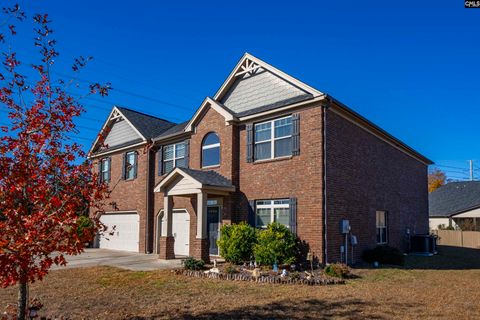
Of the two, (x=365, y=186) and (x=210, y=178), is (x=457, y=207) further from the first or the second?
(x=210, y=178)

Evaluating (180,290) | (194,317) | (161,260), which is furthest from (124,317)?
(161,260)

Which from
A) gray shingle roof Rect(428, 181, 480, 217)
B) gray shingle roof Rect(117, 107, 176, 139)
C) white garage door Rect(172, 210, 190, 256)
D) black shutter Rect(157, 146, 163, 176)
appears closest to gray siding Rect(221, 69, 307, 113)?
black shutter Rect(157, 146, 163, 176)

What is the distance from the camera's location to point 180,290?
33.5 ft

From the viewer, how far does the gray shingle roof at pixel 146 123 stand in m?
22.9

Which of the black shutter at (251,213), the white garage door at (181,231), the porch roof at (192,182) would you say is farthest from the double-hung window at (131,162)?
the black shutter at (251,213)

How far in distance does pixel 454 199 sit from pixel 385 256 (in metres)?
27.0

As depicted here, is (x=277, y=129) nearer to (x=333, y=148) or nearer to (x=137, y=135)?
(x=333, y=148)

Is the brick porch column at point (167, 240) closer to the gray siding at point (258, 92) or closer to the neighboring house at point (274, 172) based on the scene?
the neighboring house at point (274, 172)

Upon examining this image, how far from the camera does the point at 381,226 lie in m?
18.3

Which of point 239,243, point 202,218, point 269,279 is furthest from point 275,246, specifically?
point 202,218

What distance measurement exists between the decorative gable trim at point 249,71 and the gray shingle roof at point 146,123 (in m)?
6.00

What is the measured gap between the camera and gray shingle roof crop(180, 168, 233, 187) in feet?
51.9

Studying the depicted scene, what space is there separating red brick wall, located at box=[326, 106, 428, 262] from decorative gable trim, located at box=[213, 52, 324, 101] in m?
1.98

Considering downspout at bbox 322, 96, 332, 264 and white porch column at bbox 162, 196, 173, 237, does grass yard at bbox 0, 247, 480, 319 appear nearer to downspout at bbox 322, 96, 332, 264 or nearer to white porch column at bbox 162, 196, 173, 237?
downspout at bbox 322, 96, 332, 264
